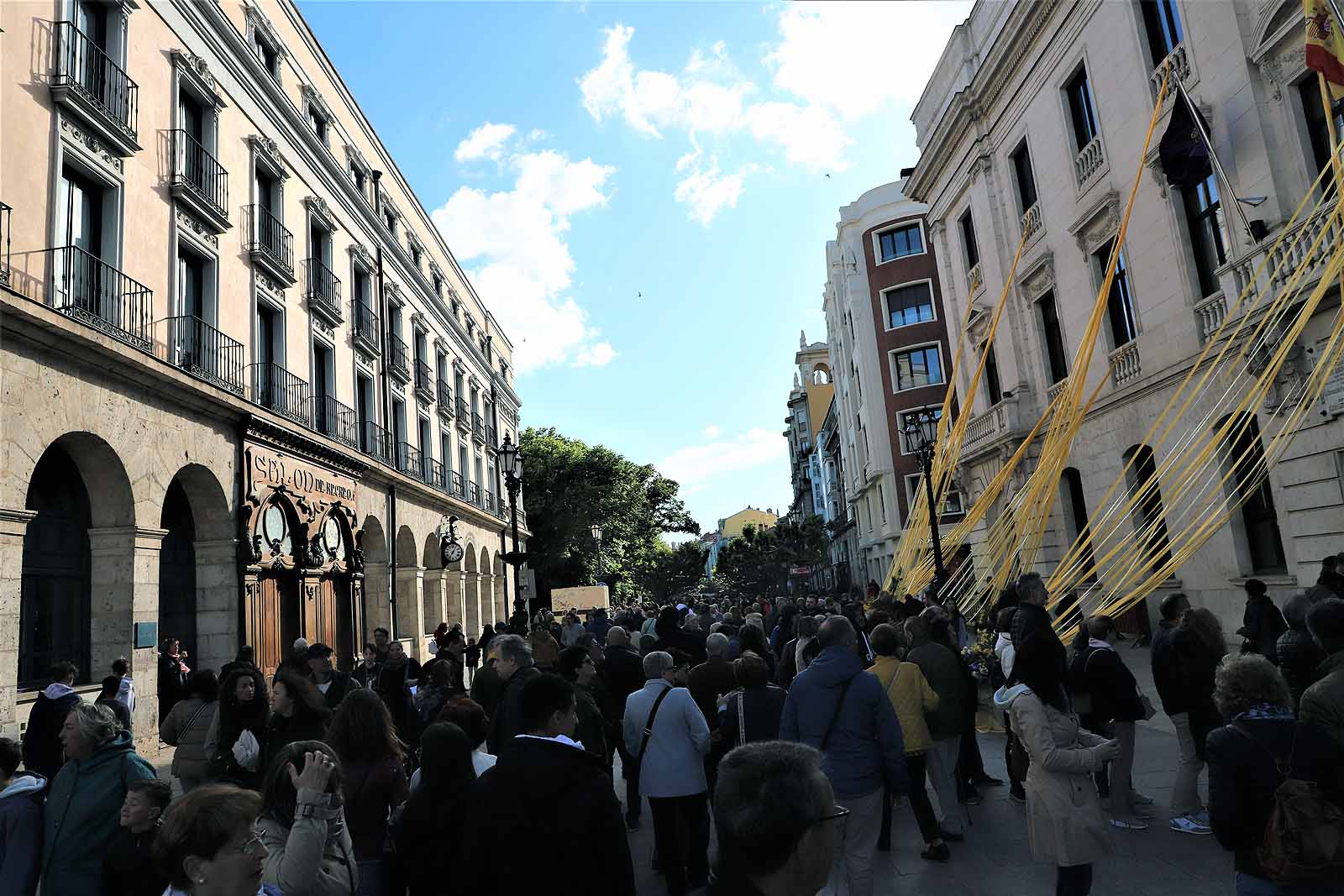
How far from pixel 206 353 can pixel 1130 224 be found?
1681cm

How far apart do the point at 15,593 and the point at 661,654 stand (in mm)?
7745

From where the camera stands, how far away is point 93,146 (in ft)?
37.5

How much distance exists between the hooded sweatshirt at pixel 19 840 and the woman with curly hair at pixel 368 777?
1.42 metres

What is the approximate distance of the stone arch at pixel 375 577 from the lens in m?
21.3

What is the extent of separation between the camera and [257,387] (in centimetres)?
1577

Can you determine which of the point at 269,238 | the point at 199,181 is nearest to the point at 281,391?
the point at 269,238

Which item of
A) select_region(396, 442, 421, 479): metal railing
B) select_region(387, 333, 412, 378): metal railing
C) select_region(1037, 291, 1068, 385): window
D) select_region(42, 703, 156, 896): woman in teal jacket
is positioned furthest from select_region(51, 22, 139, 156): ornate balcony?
select_region(1037, 291, 1068, 385): window

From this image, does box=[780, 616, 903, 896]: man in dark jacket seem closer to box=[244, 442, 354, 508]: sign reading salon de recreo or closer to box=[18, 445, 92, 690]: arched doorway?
box=[18, 445, 92, 690]: arched doorway

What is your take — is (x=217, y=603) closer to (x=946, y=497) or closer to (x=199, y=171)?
(x=199, y=171)

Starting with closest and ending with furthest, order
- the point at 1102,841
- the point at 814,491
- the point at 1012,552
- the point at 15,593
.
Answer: the point at 1102,841, the point at 15,593, the point at 1012,552, the point at 814,491

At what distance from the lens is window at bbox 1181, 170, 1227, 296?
42.7 ft

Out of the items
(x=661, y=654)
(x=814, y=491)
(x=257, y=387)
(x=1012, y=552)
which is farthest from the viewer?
(x=814, y=491)

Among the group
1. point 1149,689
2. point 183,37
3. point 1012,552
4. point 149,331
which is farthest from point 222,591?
point 1149,689

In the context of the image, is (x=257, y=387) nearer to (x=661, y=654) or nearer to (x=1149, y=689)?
(x=661, y=654)
